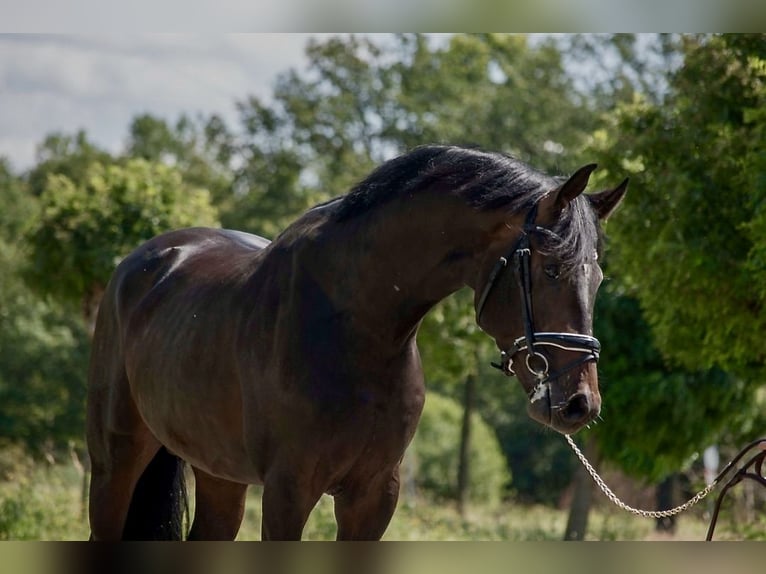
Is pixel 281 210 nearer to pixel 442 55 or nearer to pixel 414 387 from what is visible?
pixel 442 55

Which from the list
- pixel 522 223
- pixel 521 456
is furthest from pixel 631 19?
pixel 521 456

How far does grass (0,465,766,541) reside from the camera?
9.90 m

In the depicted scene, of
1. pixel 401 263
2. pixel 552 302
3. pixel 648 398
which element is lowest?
pixel 648 398

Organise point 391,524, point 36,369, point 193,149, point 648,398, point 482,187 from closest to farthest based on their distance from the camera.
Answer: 1. point 482,187
2. point 648,398
3. point 391,524
4. point 36,369
5. point 193,149

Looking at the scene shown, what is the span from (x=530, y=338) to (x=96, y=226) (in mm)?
8316

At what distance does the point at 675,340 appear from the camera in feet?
28.3

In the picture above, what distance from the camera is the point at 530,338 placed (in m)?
3.49

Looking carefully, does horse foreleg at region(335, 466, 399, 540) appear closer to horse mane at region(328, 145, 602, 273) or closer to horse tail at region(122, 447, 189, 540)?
horse mane at region(328, 145, 602, 273)

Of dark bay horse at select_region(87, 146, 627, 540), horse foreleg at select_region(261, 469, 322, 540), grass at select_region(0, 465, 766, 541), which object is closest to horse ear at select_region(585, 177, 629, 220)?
dark bay horse at select_region(87, 146, 627, 540)

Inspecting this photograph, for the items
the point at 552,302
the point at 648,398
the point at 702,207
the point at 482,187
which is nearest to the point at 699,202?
the point at 702,207

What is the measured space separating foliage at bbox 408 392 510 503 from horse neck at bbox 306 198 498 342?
19.8 m

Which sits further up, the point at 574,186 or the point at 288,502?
the point at 574,186

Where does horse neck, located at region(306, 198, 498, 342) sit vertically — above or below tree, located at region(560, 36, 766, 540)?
below

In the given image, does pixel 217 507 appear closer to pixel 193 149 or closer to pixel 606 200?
pixel 606 200
